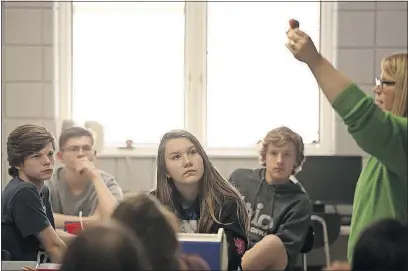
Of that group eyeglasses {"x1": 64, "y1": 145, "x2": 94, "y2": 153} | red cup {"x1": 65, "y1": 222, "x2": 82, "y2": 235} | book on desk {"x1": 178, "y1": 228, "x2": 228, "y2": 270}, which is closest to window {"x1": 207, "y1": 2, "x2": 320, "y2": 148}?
eyeglasses {"x1": 64, "y1": 145, "x2": 94, "y2": 153}

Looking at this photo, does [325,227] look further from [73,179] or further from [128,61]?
[128,61]

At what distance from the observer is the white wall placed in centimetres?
274

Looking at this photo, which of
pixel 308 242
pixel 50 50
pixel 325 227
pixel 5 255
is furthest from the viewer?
pixel 50 50

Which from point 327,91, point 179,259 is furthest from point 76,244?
point 327,91

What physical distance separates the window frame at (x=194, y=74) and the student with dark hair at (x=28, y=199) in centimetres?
141

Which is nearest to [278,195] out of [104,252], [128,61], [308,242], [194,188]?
[308,242]

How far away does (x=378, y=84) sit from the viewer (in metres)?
1.00

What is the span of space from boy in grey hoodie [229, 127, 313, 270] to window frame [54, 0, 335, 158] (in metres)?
Answer: 0.98

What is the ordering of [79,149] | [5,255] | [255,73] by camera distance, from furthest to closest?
[255,73], [79,149], [5,255]

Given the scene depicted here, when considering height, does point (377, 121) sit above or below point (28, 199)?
above

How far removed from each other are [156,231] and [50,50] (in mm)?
2093

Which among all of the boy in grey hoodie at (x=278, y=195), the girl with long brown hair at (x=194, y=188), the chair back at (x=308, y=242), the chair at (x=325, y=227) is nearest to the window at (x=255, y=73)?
the chair at (x=325, y=227)

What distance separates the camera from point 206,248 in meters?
0.88

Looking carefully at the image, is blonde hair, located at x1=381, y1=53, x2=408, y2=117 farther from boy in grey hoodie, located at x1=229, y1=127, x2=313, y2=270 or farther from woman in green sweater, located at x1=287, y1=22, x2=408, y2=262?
boy in grey hoodie, located at x1=229, y1=127, x2=313, y2=270
